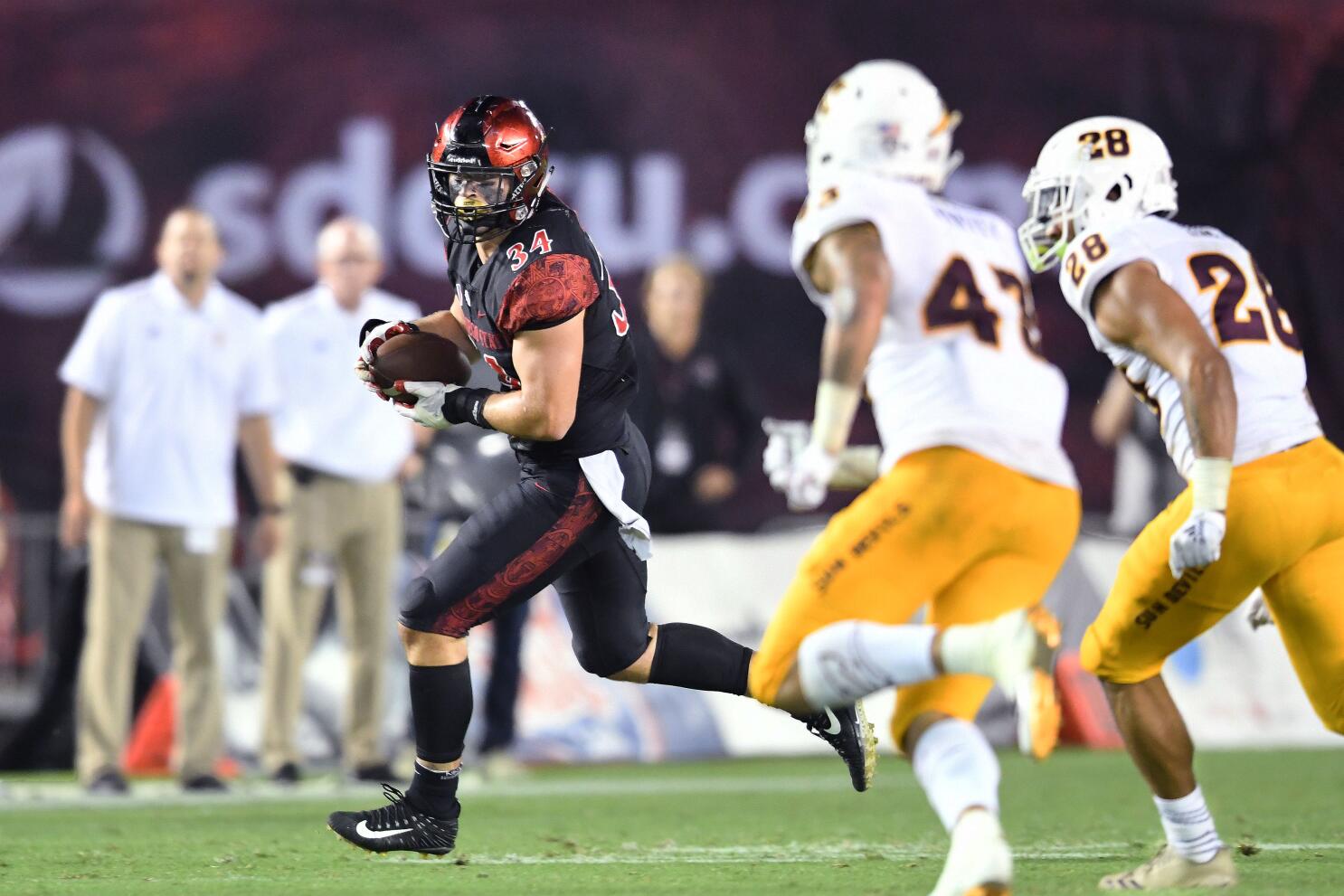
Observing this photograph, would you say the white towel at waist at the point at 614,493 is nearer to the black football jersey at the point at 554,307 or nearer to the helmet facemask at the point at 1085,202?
the black football jersey at the point at 554,307

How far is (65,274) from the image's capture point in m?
10.2

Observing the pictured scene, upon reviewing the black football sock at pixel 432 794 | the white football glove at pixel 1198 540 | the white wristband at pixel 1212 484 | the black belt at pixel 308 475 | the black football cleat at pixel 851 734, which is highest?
the white wristband at pixel 1212 484

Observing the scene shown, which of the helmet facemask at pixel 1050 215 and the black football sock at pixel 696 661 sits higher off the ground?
the helmet facemask at pixel 1050 215

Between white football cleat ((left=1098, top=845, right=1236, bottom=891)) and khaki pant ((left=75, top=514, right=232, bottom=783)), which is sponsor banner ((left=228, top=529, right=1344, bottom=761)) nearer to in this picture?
khaki pant ((left=75, top=514, right=232, bottom=783))

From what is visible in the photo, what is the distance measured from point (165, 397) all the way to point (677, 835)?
320cm

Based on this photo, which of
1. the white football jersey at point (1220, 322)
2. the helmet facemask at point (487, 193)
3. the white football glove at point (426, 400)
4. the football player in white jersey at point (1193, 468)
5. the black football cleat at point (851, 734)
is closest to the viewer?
the football player in white jersey at point (1193, 468)

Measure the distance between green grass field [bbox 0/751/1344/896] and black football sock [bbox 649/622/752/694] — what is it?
1.54 ft

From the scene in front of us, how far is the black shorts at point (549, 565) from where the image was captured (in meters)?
5.09

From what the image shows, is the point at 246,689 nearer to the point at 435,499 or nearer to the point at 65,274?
the point at 435,499

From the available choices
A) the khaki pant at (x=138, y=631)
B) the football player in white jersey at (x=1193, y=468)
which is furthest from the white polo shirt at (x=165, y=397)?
the football player in white jersey at (x=1193, y=468)

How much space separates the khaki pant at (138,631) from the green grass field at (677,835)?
28 cm

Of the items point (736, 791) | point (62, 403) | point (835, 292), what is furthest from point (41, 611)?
point (835, 292)

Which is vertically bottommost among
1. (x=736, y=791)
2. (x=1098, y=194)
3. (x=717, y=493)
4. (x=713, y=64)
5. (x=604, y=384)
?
(x=736, y=791)

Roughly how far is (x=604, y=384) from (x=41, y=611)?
17.4 feet
